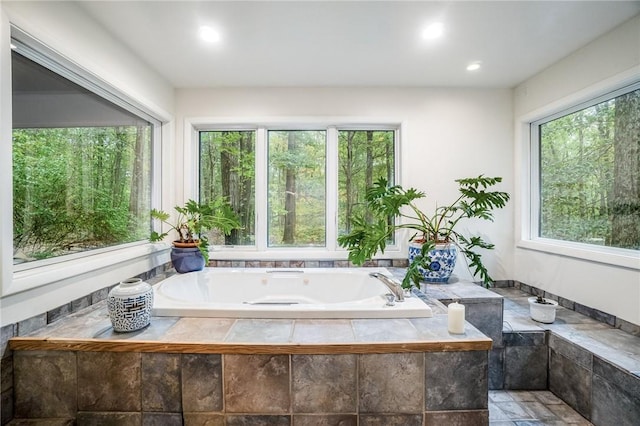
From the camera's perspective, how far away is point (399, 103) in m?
2.70

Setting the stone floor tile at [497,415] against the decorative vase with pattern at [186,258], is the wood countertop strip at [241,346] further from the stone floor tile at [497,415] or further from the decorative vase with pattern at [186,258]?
the decorative vase with pattern at [186,258]

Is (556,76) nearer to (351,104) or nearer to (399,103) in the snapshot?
(399,103)

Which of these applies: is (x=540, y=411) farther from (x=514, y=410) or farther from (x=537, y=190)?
(x=537, y=190)

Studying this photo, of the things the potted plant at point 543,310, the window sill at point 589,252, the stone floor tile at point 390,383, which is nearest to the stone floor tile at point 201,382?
the stone floor tile at point 390,383

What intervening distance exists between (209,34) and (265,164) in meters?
1.16

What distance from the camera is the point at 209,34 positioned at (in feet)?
6.20

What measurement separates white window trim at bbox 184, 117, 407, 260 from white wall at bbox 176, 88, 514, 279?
5 cm

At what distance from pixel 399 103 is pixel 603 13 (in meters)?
1.39

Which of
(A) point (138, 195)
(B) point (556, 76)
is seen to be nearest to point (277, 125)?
(A) point (138, 195)

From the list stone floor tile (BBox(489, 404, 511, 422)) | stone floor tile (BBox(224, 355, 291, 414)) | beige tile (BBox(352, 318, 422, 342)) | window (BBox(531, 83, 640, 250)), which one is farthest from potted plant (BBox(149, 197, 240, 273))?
window (BBox(531, 83, 640, 250))

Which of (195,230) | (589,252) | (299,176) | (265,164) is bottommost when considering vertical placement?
(589,252)

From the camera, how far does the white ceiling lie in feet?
5.41

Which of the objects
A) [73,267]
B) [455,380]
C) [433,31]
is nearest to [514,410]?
[455,380]

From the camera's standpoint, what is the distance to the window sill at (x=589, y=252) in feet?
A: 5.82
